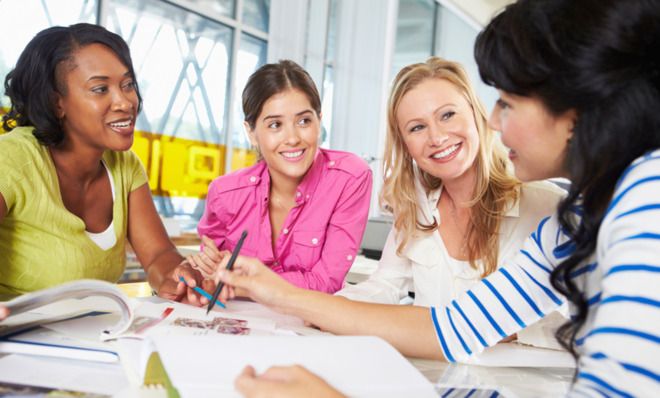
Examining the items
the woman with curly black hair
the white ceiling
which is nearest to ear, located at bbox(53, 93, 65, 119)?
the woman with curly black hair

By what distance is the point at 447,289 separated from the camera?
57.7 inches

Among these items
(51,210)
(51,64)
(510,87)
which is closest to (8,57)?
(51,64)

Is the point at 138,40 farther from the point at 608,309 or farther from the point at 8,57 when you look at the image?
the point at 608,309

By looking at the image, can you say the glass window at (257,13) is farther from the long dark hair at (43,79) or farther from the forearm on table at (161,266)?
the forearm on table at (161,266)

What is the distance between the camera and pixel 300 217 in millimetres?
1790

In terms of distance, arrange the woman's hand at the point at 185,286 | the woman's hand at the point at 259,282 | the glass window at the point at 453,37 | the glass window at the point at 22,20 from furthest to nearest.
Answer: the glass window at the point at 453,37, the glass window at the point at 22,20, the woman's hand at the point at 185,286, the woman's hand at the point at 259,282

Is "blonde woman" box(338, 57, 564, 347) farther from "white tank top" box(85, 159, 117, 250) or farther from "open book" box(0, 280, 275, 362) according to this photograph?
"white tank top" box(85, 159, 117, 250)

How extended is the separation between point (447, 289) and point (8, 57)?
115 inches

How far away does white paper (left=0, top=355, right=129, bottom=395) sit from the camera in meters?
0.65

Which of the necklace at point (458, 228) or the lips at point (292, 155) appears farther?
the lips at point (292, 155)

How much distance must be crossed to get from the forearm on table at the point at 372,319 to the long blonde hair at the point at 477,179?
51cm

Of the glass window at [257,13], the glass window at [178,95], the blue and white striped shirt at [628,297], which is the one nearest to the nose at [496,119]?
the blue and white striped shirt at [628,297]

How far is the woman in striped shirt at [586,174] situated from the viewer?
→ 1.73 ft

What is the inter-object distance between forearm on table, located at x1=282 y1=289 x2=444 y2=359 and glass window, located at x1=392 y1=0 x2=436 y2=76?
5262mm
